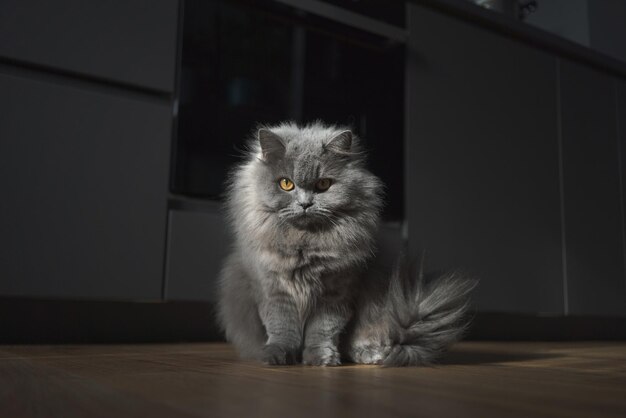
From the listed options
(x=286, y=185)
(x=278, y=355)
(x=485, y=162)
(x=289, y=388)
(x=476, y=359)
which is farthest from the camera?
(x=485, y=162)

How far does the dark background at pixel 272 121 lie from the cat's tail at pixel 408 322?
6.3 inches

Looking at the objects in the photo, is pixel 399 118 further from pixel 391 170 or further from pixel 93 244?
pixel 93 244

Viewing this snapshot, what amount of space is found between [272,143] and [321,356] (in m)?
0.45

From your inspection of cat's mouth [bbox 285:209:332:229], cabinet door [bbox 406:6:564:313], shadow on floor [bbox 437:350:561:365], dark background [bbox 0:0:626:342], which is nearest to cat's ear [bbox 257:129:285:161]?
cat's mouth [bbox 285:209:332:229]

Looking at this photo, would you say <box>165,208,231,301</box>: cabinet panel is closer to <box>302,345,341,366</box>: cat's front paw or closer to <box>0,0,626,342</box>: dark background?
<box>0,0,626,342</box>: dark background

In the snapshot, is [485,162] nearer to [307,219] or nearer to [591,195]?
[591,195]

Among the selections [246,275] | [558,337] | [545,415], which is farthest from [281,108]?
[558,337]

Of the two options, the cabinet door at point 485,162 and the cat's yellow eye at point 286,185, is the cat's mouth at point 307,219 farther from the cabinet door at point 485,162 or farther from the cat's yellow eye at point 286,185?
the cabinet door at point 485,162

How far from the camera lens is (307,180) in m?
1.20

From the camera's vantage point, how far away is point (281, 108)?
6.31 feet

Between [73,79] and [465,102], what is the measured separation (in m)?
1.45

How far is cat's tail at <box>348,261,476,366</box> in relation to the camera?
3.89ft

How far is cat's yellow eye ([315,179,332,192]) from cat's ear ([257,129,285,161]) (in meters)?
0.10

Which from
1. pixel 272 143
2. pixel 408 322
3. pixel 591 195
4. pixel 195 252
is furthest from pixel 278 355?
pixel 591 195
